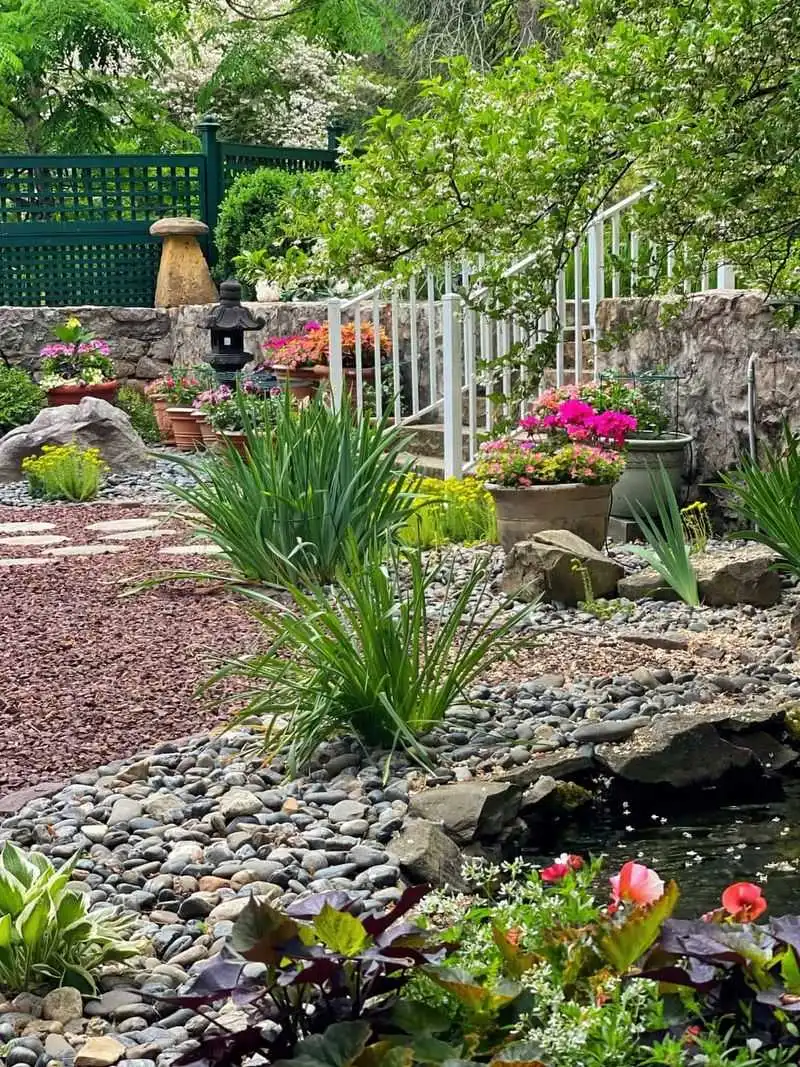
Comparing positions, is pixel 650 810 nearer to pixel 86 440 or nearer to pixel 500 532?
pixel 500 532

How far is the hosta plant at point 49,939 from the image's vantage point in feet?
7.55

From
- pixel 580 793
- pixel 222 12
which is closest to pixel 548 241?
pixel 580 793

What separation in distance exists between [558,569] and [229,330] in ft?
19.0

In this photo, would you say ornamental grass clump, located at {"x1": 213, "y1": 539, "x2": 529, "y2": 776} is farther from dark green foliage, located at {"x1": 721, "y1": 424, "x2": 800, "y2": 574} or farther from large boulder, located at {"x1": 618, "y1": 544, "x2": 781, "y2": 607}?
dark green foliage, located at {"x1": 721, "y1": 424, "x2": 800, "y2": 574}

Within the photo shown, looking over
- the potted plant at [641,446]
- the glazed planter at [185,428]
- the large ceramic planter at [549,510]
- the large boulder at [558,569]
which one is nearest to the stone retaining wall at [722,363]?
the potted plant at [641,446]

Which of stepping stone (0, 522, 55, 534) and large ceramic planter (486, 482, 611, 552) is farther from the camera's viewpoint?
stepping stone (0, 522, 55, 534)

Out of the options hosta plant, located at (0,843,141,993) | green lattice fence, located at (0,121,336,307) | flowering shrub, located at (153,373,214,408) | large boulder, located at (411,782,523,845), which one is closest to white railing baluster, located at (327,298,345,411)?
flowering shrub, located at (153,373,214,408)

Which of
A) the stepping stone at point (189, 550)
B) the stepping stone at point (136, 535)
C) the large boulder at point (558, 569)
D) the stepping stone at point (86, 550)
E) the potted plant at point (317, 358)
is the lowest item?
the stepping stone at point (86, 550)

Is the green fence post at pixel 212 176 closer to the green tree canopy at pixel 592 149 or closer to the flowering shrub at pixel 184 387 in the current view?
the flowering shrub at pixel 184 387

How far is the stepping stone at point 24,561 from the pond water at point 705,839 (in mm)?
3618

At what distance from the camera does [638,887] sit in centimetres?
172

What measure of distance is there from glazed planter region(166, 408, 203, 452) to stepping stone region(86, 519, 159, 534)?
2.61 m

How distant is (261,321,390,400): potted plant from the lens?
9609 mm

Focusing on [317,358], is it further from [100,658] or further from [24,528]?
[100,658]
